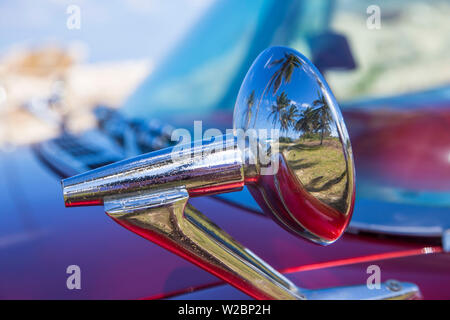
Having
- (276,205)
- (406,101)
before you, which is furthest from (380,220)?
(276,205)

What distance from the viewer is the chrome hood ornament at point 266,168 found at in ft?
1.88

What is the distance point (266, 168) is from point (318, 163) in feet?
0.22

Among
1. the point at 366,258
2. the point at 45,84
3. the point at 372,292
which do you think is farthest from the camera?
the point at 45,84

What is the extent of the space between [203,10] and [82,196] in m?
1.47

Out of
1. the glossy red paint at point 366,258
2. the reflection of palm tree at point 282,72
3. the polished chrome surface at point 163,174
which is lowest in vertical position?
the glossy red paint at point 366,258

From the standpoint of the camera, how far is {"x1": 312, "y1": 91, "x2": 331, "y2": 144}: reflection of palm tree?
570 mm

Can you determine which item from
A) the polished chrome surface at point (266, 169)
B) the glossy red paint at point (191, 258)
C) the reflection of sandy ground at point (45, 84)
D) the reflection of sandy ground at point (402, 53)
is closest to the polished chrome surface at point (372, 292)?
the glossy red paint at point (191, 258)

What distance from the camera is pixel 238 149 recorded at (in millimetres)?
599

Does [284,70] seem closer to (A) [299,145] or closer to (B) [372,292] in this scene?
(A) [299,145]

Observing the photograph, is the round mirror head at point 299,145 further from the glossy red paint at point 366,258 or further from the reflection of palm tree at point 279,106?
the glossy red paint at point 366,258

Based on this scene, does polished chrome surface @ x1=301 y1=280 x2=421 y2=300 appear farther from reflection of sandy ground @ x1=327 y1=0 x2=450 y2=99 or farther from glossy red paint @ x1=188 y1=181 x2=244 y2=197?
reflection of sandy ground @ x1=327 y1=0 x2=450 y2=99

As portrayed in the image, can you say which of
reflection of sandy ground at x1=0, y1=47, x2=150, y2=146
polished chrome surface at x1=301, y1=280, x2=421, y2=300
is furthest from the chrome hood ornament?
reflection of sandy ground at x1=0, y1=47, x2=150, y2=146

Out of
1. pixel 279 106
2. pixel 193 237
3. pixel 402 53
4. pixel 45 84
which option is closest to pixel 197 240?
pixel 193 237

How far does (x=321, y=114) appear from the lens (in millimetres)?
572
